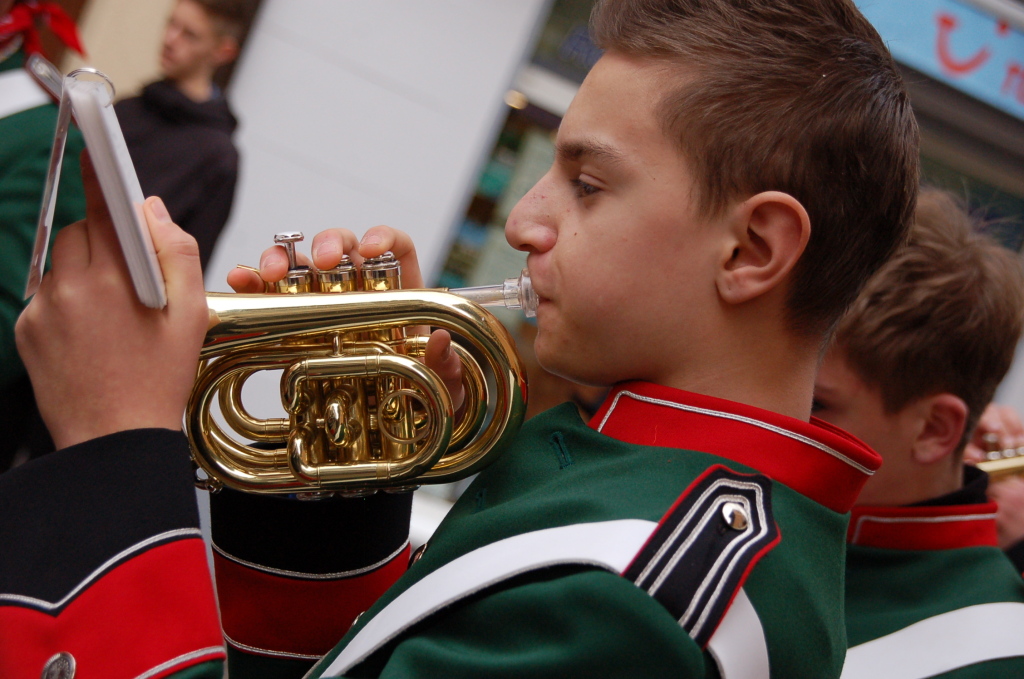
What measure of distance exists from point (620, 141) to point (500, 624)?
1.89 ft

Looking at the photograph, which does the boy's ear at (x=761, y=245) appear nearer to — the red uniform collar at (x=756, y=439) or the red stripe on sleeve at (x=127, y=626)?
the red uniform collar at (x=756, y=439)

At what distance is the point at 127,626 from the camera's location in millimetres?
891

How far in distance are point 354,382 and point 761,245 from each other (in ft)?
1.91

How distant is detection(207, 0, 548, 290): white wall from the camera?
4.37 metres

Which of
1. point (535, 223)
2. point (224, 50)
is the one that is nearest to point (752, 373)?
point (535, 223)

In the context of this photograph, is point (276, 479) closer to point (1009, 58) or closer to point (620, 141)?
point (620, 141)

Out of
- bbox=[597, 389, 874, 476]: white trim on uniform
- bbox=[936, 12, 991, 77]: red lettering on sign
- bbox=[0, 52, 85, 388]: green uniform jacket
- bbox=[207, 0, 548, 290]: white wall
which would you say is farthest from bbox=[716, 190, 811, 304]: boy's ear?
bbox=[936, 12, 991, 77]: red lettering on sign

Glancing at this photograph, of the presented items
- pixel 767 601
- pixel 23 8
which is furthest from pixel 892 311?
pixel 23 8

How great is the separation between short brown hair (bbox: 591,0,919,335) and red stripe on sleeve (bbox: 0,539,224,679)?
0.72 meters

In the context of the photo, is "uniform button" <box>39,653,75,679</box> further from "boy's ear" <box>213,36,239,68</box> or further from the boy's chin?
"boy's ear" <box>213,36,239,68</box>

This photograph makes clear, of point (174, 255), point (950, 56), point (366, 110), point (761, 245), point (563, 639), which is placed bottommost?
point (366, 110)

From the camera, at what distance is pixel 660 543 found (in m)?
0.89

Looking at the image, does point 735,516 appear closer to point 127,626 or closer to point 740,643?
point 740,643

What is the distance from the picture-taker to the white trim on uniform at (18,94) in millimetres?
1836
